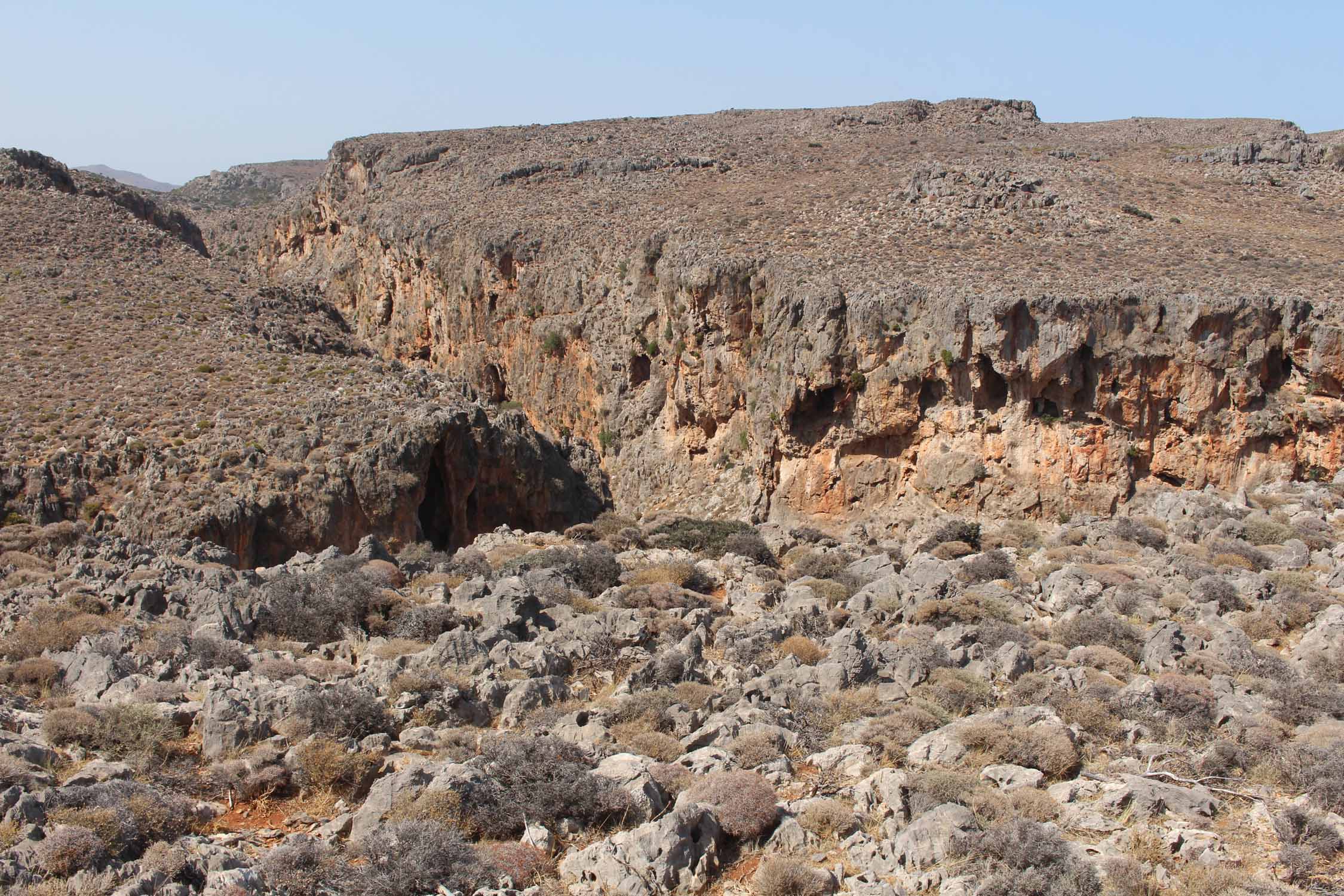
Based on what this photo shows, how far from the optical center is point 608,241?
116 ft

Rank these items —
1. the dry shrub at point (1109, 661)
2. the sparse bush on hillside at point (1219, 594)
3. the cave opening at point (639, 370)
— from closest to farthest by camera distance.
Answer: the dry shrub at point (1109, 661) < the sparse bush on hillside at point (1219, 594) < the cave opening at point (639, 370)

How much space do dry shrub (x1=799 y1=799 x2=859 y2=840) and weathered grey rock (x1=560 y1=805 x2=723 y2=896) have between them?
1.04 meters

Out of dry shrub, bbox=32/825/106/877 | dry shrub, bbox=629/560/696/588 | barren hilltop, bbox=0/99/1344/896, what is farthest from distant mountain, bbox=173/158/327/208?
dry shrub, bbox=32/825/106/877

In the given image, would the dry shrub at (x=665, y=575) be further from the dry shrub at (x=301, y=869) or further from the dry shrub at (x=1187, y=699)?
the dry shrub at (x=301, y=869)

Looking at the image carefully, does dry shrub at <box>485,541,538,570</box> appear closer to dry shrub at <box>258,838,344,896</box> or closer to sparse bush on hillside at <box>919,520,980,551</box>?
sparse bush on hillside at <box>919,520,980,551</box>

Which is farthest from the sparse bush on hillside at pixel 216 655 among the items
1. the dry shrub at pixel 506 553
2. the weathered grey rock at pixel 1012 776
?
the weathered grey rock at pixel 1012 776

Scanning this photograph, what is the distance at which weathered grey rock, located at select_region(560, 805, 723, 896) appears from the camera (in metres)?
9.55

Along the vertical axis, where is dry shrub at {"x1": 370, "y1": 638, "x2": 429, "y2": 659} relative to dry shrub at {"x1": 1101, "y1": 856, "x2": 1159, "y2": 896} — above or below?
above

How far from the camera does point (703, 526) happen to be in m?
25.3

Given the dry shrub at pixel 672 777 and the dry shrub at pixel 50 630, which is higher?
the dry shrub at pixel 50 630

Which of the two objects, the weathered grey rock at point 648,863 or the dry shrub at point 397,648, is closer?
the weathered grey rock at point 648,863

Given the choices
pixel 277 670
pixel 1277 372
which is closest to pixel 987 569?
pixel 1277 372

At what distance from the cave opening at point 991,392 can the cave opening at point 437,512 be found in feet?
40.5

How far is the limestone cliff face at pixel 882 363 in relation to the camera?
2459 cm
